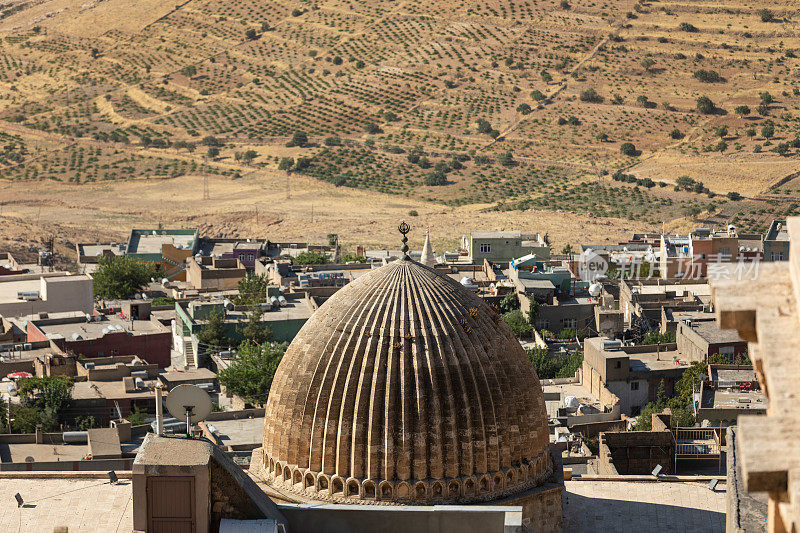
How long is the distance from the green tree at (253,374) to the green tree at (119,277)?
20.2m

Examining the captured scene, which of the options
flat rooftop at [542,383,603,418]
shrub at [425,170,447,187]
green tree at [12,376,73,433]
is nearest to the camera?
green tree at [12,376,73,433]

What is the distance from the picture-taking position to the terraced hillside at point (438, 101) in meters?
121

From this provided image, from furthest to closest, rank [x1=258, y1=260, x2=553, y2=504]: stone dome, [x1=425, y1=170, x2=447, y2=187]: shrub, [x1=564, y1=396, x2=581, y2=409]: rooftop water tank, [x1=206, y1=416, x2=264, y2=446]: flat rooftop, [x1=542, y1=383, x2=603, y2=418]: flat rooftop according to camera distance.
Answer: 1. [x1=425, y1=170, x2=447, y2=187]: shrub
2. [x1=542, y1=383, x2=603, y2=418]: flat rooftop
3. [x1=564, y1=396, x2=581, y2=409]: rooftop water tank
4. [x1=206, y1=416, x2=264, y2=446]: flat rooftop
5. [x1=258, y1=260, x2=553, y2=504]: stone dome

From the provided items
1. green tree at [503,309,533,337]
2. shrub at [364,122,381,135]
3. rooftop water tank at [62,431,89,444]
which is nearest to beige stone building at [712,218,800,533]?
rooftop water tank at [62,431,89,444]

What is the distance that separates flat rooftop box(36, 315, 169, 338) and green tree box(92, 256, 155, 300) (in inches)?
404

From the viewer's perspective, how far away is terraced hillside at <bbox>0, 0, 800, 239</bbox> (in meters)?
121

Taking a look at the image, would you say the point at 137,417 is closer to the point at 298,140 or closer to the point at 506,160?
the point at 506,160

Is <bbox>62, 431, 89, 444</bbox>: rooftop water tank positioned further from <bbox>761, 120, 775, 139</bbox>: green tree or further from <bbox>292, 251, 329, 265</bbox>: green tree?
<bbox>761, 120, 775, 139</bbox>: green tree

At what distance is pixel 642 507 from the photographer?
29.5 meters

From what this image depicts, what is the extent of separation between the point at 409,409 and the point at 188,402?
5.75 meters

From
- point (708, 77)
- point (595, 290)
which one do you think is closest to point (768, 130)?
point (708, 77)

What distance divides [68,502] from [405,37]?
134131 mm

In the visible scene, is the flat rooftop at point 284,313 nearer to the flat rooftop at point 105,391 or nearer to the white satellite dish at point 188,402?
the flat rooftop at point 105,391

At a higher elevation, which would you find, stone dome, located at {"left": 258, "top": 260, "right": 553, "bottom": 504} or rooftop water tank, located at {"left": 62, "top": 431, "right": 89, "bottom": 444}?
stone dome, located at {"left": 258, "top": 260, "right": 553, "bottom": 504}
